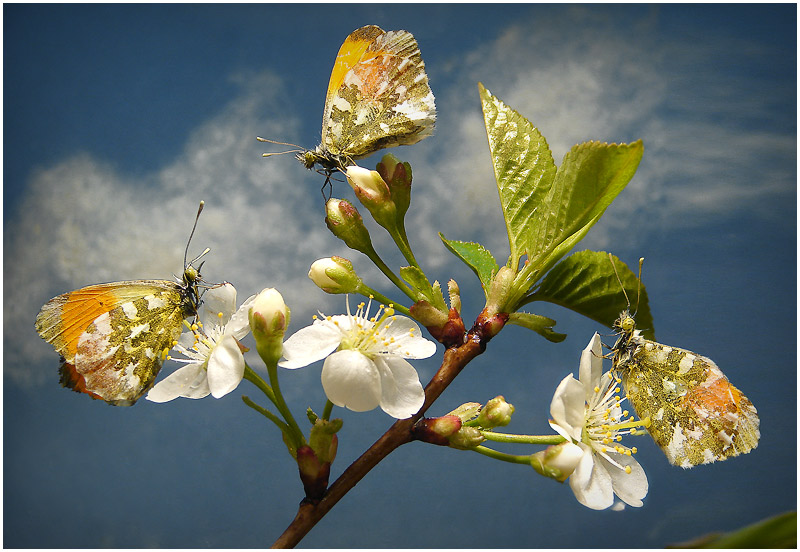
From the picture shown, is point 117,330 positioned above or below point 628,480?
above

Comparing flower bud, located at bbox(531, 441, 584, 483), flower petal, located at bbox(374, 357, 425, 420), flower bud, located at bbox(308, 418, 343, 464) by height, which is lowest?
flower bud, located at bbox(531, 441, 584, 483)

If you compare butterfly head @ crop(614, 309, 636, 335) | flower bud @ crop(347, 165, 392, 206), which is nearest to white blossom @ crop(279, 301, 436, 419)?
flower bud @ crop(347, 165, 392, 206)

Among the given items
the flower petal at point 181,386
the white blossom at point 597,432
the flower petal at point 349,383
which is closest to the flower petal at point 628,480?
the white blossom at point 597,432

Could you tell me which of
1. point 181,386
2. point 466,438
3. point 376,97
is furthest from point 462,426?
point 376,97

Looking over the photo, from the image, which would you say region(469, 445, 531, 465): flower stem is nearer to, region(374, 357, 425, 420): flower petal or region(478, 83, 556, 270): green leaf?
region(374, 357, 425, 420): flower petal

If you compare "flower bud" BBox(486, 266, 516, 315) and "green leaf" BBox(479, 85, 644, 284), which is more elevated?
"green leaf" BBox(479, 85, 644, 284)

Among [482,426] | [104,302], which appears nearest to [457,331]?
[482,426]

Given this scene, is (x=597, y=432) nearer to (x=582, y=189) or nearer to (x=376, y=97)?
(x=582, y=189)

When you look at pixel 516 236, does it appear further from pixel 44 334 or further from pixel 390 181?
pixel 44 334
